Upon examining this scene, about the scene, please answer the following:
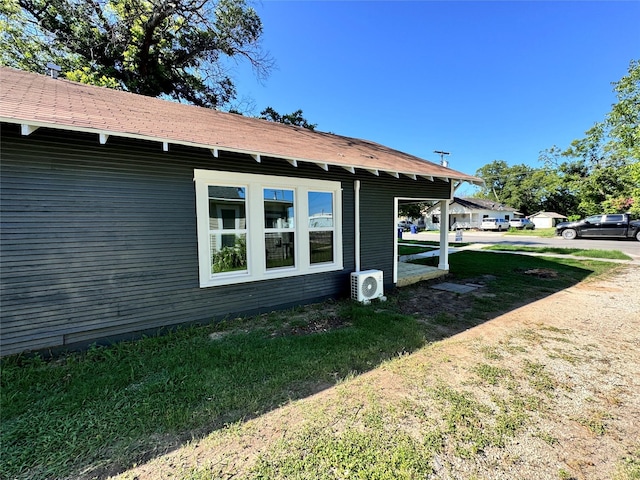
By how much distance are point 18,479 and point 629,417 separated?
14.8 feet

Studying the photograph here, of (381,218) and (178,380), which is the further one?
(381,218)

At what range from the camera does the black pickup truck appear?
696 inches

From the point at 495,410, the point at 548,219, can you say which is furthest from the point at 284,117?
the point at 548,219

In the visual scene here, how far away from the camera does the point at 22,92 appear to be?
379cm

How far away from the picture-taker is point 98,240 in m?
3.62

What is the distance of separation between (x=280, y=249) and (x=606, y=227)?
23885 mm

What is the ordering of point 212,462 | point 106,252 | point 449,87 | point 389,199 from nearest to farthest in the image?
point 212,462 < point 106,252 < point 389,199 < point 449,87

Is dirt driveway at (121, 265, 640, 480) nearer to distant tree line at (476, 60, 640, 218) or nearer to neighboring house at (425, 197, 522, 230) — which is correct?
distant tree line at (476, 60, 640, 218)

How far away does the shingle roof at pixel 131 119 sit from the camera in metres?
3.15

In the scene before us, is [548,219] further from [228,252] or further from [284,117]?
[228,252]

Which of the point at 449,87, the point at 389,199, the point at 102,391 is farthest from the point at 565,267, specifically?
the point at 449,87

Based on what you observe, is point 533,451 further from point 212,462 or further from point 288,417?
point 212,462

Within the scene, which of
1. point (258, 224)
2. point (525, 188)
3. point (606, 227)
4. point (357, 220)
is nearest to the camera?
point (258, 224)

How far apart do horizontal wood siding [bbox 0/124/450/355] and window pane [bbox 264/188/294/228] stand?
0.57 m
